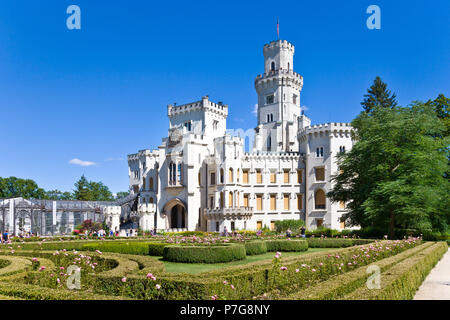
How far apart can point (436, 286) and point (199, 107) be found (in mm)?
46951

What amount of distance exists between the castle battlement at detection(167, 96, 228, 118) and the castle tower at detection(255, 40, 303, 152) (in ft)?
22.3

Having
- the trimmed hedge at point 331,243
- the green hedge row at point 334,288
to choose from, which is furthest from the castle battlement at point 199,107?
the green hedge row at point 334,288

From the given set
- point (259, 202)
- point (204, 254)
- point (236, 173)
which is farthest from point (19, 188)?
point (204, 254)

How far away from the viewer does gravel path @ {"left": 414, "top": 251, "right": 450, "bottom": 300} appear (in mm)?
12924

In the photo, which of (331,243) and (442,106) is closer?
(331,243)

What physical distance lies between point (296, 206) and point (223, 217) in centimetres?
1110

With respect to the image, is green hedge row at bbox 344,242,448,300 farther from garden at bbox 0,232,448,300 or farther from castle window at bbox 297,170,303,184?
castle window at bbox 297,170,303,184

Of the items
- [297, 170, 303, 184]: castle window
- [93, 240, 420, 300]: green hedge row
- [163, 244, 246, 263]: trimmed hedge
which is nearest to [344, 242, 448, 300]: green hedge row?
[93, 240, 420, 300]: green hedge row

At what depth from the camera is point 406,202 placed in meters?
29.2

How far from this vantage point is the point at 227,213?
49.2 metres

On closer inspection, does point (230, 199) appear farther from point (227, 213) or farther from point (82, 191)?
point (82, 191)

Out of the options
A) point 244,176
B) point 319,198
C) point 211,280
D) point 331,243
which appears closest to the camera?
point 211,280
